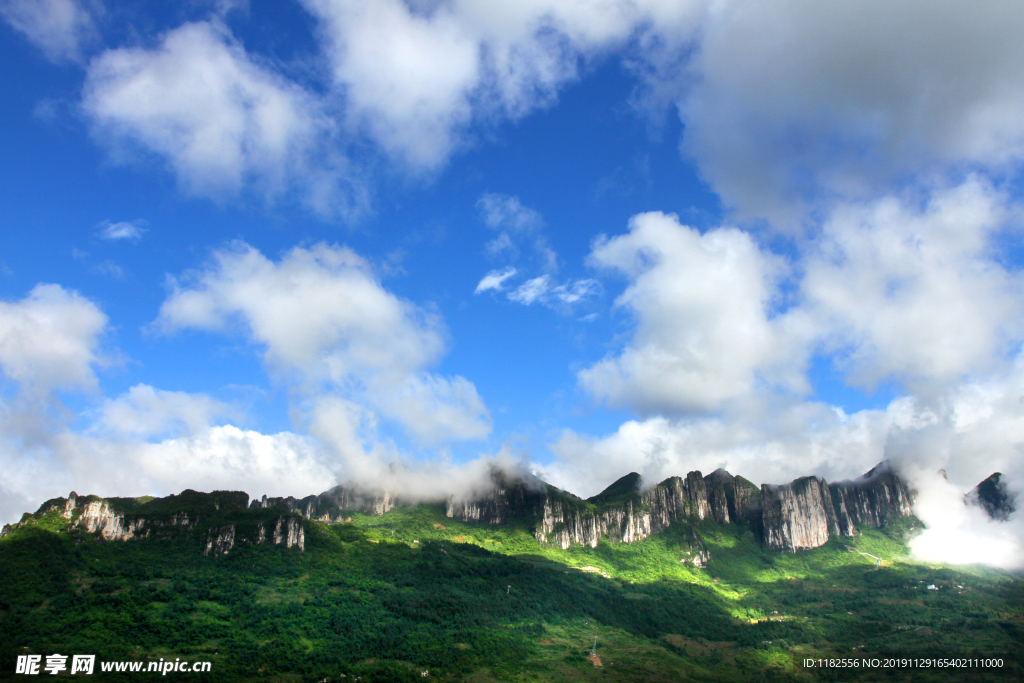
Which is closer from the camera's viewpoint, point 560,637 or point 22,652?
point 22,652

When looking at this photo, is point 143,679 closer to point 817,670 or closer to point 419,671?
point 419,671

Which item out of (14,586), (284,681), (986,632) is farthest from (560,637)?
(14,586)

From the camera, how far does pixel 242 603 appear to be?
182 metres

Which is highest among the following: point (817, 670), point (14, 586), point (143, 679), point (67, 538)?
point (67, 538)

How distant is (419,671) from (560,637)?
2260 inches

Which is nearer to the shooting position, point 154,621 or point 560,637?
point 154,621

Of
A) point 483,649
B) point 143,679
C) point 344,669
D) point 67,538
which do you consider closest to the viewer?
point 143,679

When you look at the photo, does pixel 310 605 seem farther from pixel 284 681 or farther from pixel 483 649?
pixel 483 649

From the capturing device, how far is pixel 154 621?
162m

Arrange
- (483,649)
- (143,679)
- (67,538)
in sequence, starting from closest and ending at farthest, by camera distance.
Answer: (143,679), (483,649), (67,538)

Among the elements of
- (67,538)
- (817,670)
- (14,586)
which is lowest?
(817,670)

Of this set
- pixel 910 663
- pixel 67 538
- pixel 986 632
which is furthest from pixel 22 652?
pixel 986 632

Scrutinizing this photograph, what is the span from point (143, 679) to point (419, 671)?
6557 centimetres

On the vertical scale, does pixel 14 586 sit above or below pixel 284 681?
above
